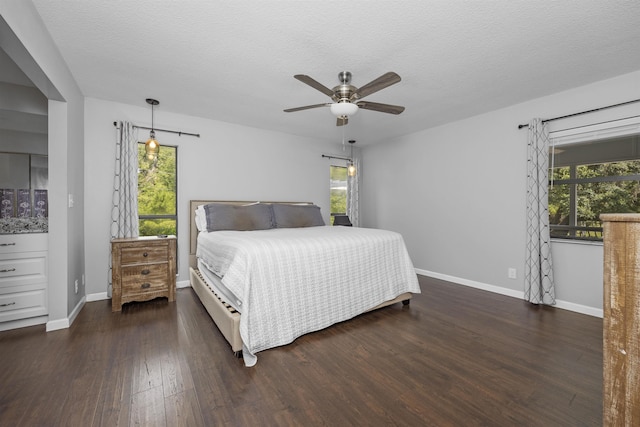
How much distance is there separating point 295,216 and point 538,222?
10.1 feet

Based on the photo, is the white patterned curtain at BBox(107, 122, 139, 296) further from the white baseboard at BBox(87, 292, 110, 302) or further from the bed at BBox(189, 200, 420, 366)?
the bed at BBox(189, 200, 420, 366)

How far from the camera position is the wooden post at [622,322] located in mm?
765

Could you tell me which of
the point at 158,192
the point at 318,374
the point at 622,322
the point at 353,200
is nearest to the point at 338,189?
the point at 353,200

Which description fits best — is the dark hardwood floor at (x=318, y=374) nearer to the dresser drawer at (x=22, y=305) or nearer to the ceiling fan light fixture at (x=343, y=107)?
the dresser drawer at (x=22, y=305)

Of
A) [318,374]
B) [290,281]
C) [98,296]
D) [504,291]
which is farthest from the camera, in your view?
[504,291]

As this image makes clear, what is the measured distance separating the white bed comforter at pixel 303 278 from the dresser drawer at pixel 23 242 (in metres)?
1.41

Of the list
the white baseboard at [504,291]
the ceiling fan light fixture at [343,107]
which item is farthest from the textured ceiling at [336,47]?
the white baseboard at [504,291]

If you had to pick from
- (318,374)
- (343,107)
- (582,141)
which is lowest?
(318,374)

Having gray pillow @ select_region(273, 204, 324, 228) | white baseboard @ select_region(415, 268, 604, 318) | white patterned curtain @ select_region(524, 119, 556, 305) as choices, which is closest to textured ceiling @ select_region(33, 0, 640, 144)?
white patterned curtain @ select_region(524, 119, 556, 305)

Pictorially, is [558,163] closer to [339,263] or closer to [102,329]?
[339,263]

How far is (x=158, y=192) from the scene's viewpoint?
12.6 feet

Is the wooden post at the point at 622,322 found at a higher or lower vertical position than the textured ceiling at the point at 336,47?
lower

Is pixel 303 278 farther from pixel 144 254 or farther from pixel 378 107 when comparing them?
pixel 144 254

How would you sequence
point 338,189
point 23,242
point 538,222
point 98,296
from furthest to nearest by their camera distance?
1. point 338,189
2. point 98,296
3. point 538,222
4. point 23,242
